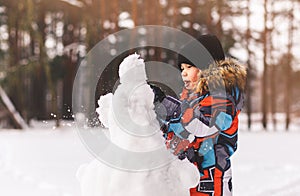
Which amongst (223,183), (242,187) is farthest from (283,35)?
(223,183)

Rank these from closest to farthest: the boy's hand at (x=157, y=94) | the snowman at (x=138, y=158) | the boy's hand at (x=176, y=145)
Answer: the snowman at (x=138, y=158), the boy's hand at (x=176, y=145), the boy's hand at (x=157, y=94)

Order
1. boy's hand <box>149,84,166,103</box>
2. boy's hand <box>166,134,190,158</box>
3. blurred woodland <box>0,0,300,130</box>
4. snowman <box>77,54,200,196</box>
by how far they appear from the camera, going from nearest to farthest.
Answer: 1. snowman <box>77,54,200,196</box>
2. boy's hand <box>166,134,190,158</box>
3. boy's hand <box>149,84,166,103</box>
4. blurred woodland <box>0,0,300,130</box>

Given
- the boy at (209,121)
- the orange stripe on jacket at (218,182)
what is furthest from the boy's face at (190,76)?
the orange stripe on jacket at (218,182)

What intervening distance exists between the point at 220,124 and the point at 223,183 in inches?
17.4

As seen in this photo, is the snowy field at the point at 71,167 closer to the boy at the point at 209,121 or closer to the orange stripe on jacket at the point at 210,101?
the boy at the point at 209,121

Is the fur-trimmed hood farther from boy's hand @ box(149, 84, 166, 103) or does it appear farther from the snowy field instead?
the snowy field

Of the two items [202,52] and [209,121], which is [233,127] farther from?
[202,52]

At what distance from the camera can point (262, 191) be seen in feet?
21.7

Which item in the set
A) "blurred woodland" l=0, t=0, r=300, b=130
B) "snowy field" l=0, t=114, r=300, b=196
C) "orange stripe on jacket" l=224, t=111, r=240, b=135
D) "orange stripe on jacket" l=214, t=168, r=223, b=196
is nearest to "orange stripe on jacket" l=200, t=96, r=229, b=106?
"orange stripe on jacket" l=224, t=111, r=240, b=135

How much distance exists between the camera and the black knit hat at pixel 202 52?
318cm

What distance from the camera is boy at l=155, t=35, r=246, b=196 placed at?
→ 2.93 m

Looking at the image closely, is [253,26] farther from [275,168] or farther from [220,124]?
[220,124]

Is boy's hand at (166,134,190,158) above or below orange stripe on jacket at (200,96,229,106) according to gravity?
below

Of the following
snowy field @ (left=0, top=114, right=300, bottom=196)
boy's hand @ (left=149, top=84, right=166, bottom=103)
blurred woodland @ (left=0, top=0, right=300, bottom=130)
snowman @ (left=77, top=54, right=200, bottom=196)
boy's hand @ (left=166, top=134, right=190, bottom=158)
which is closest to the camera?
snowman @ (left=77, top=54, right=200, bottom=196)
